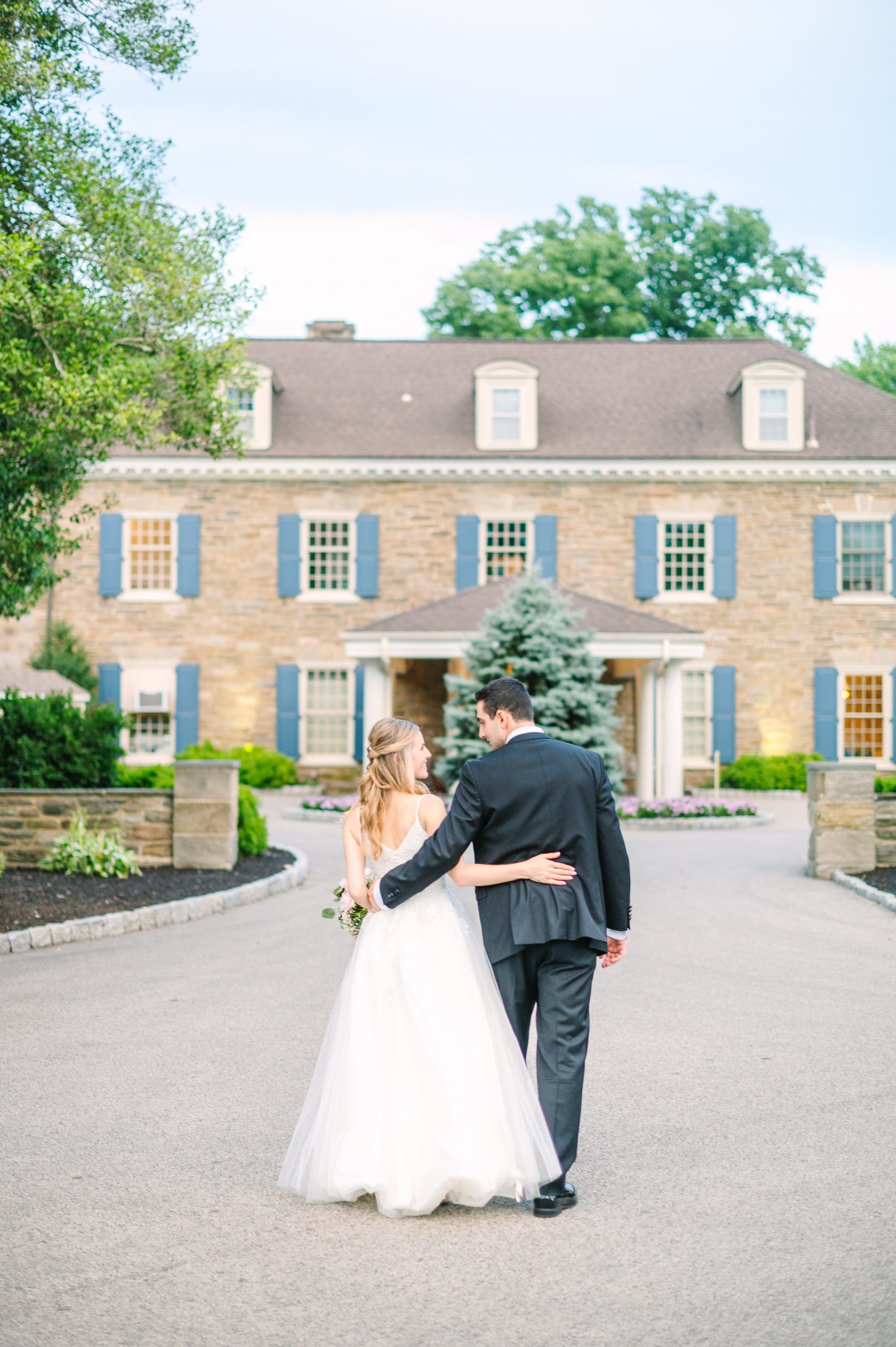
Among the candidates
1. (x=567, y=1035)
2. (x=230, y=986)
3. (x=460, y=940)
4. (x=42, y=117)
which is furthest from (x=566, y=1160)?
(x=42, y=117)

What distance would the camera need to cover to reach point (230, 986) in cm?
845

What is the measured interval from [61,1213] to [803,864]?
12.2 meters

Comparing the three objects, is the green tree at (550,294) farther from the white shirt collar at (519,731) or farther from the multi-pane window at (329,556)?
the white shirt collar at (519,731)

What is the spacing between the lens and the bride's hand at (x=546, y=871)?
15.2 feet

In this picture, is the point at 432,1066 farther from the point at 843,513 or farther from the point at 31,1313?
the point at 843,513

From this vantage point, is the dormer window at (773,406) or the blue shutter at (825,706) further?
the dormer window at (773,406)

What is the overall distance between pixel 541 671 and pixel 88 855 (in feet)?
32.9

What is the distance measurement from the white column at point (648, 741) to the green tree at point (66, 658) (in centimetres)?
1109

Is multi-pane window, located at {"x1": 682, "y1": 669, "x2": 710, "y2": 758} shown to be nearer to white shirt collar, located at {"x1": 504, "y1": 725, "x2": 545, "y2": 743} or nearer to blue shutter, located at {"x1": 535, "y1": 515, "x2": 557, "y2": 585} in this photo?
blue shutter, located at {"x1": 535, "y1": 515, "x2": 557, "y2": 585}

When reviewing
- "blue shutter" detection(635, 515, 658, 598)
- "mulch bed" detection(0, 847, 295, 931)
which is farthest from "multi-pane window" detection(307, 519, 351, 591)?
"mulch bed" detection(0, 847, 295, 931)

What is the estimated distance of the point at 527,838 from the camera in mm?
4676

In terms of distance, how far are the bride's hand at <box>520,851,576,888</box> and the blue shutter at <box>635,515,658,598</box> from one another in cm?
2399

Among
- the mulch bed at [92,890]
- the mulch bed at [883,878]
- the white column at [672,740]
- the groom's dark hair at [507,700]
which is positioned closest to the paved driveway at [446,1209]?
the mulch bed at [92,890]

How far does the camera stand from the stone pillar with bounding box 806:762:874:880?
1397cm
